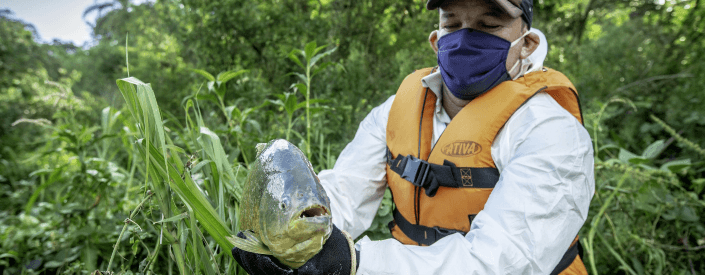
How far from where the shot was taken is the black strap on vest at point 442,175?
1.29m

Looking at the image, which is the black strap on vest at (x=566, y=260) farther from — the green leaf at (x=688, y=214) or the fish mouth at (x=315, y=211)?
the green leaf at (x=688, y=214)

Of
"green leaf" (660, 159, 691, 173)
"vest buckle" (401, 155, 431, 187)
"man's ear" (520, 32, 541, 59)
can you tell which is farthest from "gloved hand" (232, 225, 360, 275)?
"green leaf" (660, 159, 691, 173)

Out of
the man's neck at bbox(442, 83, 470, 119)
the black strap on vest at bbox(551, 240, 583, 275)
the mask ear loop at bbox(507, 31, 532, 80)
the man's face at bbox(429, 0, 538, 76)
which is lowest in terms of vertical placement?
the black strap on vest at bbox(551, 240, 583, 275)

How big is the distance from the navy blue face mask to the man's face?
0.03 m

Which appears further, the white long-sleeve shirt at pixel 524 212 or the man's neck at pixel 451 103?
the man's neck at pixel 451 103

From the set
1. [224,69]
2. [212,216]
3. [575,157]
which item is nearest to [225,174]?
[212,216]

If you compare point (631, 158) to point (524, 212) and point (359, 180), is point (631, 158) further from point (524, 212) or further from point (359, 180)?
point (359, 180)

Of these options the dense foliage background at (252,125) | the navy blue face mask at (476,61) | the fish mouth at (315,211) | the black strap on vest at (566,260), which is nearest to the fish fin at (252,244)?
the fish mouth at (315,211)

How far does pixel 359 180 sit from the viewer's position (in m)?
1.61

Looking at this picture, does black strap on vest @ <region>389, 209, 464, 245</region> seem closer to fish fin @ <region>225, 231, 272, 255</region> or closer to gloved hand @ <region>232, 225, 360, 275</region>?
gloved hand @ <region>232, 225, 360, 275</region>

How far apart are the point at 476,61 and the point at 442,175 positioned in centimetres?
50

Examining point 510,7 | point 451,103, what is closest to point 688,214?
point 451,103

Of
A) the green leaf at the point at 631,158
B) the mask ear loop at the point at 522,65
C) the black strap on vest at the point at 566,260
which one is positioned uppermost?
the mask ear loop at the point at 522,65

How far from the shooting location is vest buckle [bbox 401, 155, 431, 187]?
1393 millimetres
